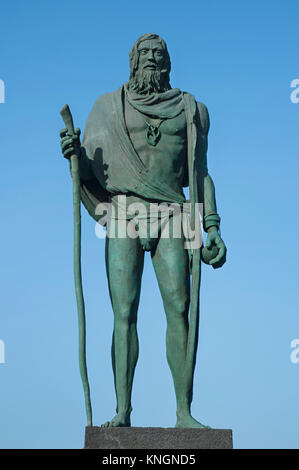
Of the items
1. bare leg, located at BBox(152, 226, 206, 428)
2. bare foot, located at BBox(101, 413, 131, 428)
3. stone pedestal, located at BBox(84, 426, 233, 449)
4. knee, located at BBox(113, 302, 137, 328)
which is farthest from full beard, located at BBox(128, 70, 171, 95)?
stone pedestal, located at BBox(84, 426, 233, 449)

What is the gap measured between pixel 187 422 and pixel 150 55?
4.42m

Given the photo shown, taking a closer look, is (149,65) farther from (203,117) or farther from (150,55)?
(203,117)

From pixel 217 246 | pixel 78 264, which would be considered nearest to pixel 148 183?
pixel 217 246

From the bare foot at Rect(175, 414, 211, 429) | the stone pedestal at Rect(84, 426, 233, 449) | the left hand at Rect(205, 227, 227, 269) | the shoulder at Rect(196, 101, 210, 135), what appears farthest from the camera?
the shoulder at Rect(196, 101, 210, 135)

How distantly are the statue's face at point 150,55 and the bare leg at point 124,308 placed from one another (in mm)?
2176

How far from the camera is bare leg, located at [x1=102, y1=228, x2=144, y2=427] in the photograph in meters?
10.7

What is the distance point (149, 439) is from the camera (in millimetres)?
9984

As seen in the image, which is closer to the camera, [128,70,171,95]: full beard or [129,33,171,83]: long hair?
[128,70,171,95]: full beard

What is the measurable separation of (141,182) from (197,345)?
203 cm

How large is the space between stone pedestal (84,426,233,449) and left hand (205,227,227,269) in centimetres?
207

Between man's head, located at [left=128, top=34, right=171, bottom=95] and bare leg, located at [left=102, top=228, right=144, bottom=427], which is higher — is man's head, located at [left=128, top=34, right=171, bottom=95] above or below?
above

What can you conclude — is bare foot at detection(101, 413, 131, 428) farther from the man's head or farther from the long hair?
the long hair

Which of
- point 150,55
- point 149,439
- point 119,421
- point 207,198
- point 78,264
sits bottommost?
point 149,439
